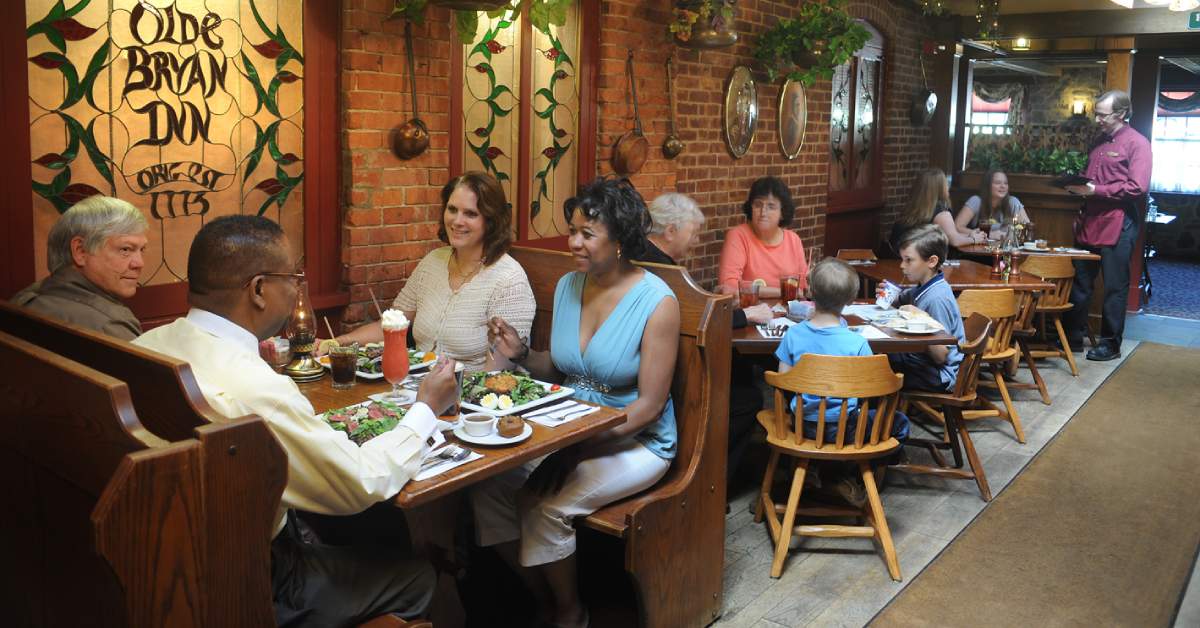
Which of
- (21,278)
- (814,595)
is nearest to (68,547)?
(21,278)

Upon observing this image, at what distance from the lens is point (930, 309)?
468 cm

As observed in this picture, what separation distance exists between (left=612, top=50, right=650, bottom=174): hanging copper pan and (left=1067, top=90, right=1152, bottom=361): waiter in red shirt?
3.91 metres

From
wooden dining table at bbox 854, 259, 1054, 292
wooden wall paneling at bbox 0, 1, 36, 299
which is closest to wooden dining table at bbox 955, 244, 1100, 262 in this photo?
wooden dining table at bbox 854, 259, 1054, 292

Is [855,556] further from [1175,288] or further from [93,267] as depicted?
[1175,288]

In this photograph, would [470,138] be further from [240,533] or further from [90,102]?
[240,533]

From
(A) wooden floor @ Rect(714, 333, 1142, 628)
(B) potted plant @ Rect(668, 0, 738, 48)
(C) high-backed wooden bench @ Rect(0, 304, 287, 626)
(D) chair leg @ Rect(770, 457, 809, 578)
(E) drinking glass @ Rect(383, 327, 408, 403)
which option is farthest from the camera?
(B) potted plant @ Rect(668, 0, 738, 48)

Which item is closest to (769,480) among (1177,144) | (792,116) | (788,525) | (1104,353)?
(788,525)

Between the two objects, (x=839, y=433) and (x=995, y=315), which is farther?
(x=995, y=315)

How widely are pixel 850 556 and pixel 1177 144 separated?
13.0 metres

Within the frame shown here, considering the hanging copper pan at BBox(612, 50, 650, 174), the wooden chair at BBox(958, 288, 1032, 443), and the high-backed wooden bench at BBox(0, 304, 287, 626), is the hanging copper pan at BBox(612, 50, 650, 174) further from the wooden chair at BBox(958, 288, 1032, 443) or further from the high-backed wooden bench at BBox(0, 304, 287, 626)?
the high-backed wooden bench at BBox(0, 304, 287, 626)

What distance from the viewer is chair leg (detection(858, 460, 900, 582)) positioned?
3.78 m

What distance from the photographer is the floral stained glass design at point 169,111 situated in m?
3.06

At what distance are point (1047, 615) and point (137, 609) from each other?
297cm

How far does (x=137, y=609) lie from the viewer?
1.72 meters
